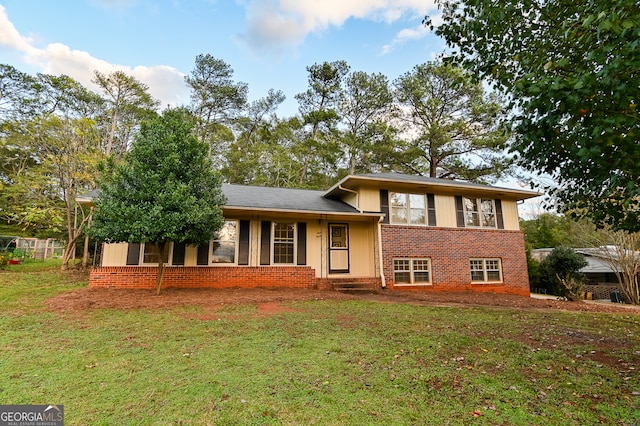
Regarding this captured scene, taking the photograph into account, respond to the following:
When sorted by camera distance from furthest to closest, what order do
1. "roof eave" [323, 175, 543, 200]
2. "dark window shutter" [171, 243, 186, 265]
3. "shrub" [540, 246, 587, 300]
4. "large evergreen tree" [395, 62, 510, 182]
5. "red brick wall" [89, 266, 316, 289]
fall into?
"large evergreen tree" [395, 62, 510, 182] < "shrub" [540, 246, 587, 300] < "roof eave" [323, 175, 543, 200] < "dark window shutter" [171, 243, 186, 265] < "red brick wall" [89, 266, 316, 289]

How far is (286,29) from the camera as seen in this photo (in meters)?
12.3

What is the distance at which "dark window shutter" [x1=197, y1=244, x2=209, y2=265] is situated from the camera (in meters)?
10.1

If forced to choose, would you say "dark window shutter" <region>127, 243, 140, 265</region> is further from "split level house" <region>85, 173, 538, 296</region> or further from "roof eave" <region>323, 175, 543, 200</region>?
"roof eave" <region>323, 175, 543, 200</region>

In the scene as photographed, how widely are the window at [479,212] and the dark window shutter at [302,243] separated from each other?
21.9ft

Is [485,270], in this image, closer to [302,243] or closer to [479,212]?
[479,212]

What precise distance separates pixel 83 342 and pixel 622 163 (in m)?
7.09

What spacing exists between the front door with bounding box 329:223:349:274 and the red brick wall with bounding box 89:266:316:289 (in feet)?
3.36

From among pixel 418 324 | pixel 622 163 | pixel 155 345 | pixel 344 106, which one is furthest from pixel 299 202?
pixel 344 106

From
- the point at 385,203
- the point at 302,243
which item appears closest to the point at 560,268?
the point at 385,203

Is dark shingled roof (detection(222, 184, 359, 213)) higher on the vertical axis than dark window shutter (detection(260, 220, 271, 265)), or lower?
higher

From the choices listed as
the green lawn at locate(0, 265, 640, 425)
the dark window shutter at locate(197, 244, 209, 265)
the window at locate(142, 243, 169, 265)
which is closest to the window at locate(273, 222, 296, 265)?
the dark window shutter at locate(197, 244, 209, 265)

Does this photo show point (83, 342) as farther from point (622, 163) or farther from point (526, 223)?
point (526, 223)

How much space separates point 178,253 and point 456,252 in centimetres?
1015

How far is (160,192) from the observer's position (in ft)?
25.4
